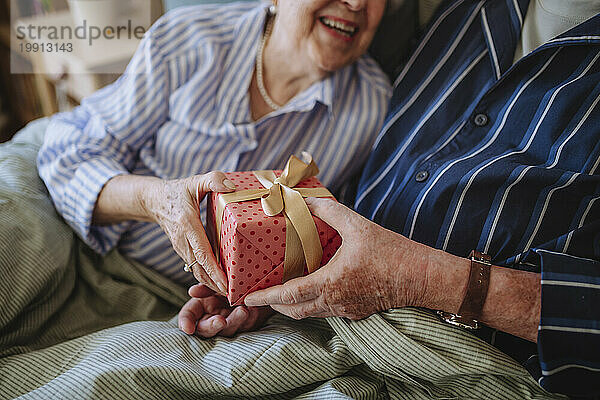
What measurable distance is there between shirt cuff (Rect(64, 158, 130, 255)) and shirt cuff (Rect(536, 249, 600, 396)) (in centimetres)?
87

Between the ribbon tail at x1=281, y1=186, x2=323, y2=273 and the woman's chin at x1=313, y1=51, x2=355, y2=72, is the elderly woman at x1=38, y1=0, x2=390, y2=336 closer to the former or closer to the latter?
the woman's chin at x1=313, y1=51, x2=355, y2=72

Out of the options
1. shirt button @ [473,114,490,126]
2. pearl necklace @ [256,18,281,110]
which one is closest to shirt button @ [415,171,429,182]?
shirt button @ [473,114,490,126]

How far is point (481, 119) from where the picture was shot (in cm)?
101

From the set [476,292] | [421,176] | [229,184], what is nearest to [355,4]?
[421,176]

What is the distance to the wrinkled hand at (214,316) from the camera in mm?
936

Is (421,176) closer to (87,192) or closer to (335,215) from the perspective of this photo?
(335,215)

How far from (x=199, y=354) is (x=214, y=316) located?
0.08 m

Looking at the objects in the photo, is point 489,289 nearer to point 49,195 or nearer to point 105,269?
point 105,269

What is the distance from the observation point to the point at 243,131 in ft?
3.73

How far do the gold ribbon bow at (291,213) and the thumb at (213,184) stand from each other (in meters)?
0.02

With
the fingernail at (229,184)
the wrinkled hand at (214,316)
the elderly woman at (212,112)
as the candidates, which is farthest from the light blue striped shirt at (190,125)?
the fingernail at (229,184)

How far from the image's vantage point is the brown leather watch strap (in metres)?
0.78

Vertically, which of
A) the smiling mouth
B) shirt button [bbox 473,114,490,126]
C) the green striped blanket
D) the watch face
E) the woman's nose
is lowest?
the green striped blanket

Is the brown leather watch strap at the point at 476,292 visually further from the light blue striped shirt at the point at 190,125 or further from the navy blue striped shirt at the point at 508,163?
the light blue striped shirt at the point at 190,125
